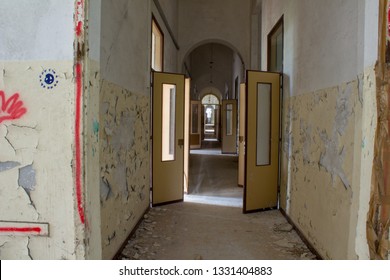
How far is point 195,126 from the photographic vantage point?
15586mm

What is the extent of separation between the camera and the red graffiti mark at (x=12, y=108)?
1860mm

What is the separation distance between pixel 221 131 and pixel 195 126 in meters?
1.89

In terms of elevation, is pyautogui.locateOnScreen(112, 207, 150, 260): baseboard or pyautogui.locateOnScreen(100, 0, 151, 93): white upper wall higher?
pyautogui.locateOnScreen(100, 0, 151, 93): white upper wall

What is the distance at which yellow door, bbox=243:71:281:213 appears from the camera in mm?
4680

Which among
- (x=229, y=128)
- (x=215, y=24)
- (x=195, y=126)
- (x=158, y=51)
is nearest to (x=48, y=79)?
(x=158, y=51)

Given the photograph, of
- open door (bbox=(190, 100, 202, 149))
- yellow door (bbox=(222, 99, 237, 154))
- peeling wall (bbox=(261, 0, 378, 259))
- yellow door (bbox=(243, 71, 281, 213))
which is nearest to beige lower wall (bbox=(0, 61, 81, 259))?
peeling wall (bbox=(261, 0, 378, 259))

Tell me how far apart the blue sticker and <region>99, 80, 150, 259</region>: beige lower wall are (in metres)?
0.75

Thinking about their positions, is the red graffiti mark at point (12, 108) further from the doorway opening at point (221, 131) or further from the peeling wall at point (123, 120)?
the doorway opening at point (221, 131)

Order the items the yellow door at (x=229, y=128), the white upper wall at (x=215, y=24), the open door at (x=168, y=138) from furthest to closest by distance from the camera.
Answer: the yellow door at (x=229, y=128), the white upper wall at (x=215, y=24), the open door at (x=168, y=138)

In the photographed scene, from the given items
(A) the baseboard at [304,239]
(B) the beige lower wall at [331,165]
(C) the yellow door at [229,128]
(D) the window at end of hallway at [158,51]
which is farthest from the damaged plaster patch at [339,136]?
(C) the yellow door at [229,128]

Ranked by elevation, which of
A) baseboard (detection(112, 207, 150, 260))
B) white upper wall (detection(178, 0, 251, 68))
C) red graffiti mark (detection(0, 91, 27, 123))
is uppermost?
white upper wall (detection(178, 0, 251, 68))

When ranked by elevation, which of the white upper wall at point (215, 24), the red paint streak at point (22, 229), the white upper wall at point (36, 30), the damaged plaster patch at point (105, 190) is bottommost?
the red paint streak at point (22, 229)

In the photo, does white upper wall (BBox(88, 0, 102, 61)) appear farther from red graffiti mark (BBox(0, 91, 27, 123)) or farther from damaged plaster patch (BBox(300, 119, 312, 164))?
damaged plaster patch (BBox(300, 119, 312, 164))

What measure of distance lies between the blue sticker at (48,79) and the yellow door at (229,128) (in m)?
11.1
